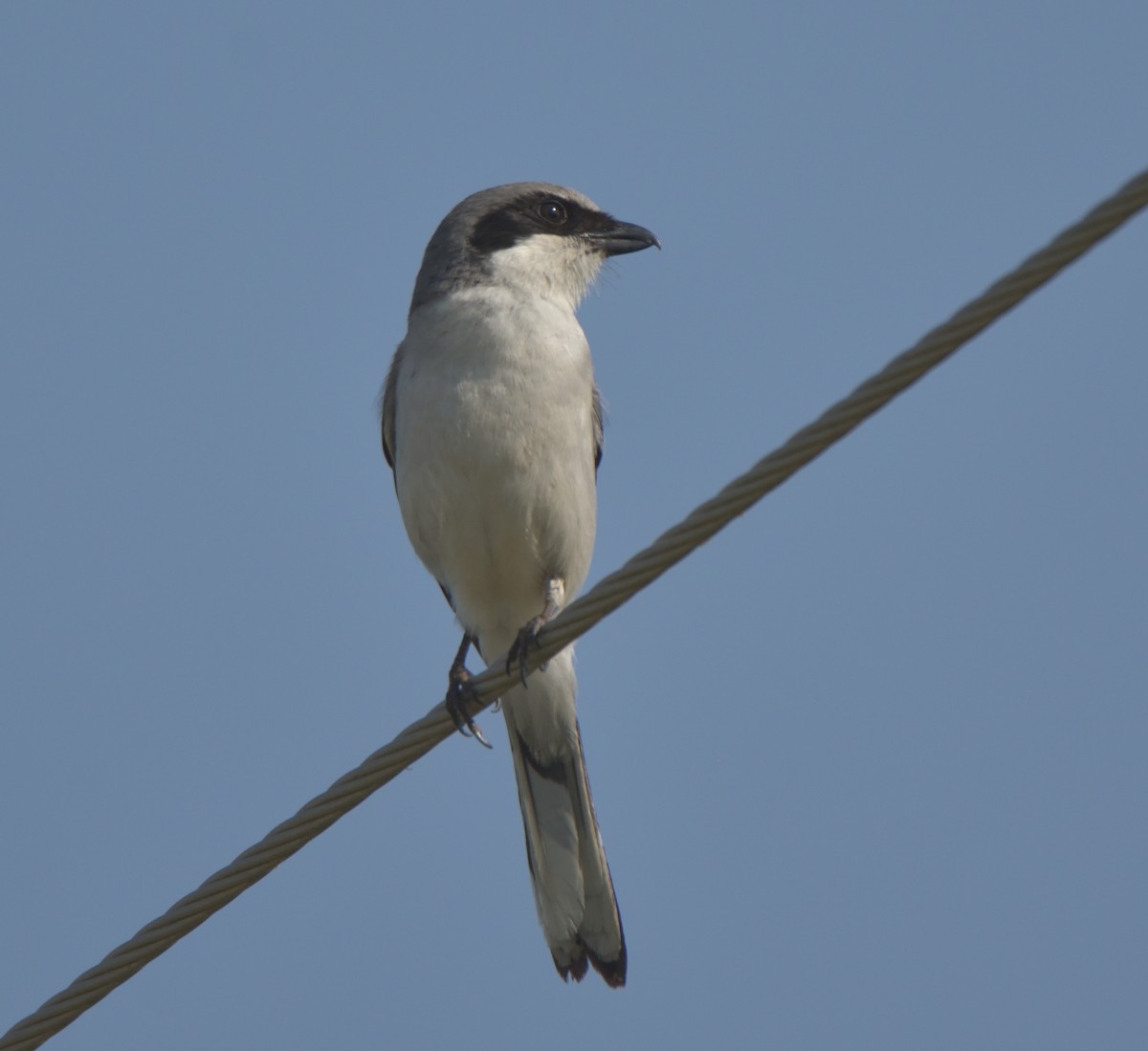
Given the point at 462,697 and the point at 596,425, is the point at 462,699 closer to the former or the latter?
the point at 462,697

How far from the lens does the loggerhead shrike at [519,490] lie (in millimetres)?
5375

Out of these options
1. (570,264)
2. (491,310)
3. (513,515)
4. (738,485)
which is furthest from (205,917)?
(570,264)

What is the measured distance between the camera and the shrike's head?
6.02 meters

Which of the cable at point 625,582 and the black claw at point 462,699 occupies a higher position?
the black claw at point 462,699

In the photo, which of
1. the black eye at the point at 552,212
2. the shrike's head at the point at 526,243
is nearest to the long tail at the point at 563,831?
the shrike's head at the point at 526,243

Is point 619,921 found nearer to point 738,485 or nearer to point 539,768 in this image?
point 539,768

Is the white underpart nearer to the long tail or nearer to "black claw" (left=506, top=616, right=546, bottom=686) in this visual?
the long tail

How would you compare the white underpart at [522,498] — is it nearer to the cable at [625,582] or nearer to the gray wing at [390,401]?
the gray wing at [390,401]

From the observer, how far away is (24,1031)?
128 inches

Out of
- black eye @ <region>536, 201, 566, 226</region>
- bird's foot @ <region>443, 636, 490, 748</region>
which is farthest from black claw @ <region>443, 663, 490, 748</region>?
black eye @ <region>536, 201, 566, 226</region>

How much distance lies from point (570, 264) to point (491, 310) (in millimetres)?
819

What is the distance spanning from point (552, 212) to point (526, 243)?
32cm

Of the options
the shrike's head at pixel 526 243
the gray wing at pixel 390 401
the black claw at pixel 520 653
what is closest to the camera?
the black claw at pixel 520 653

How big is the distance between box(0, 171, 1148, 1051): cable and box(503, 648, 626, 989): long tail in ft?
6.57
